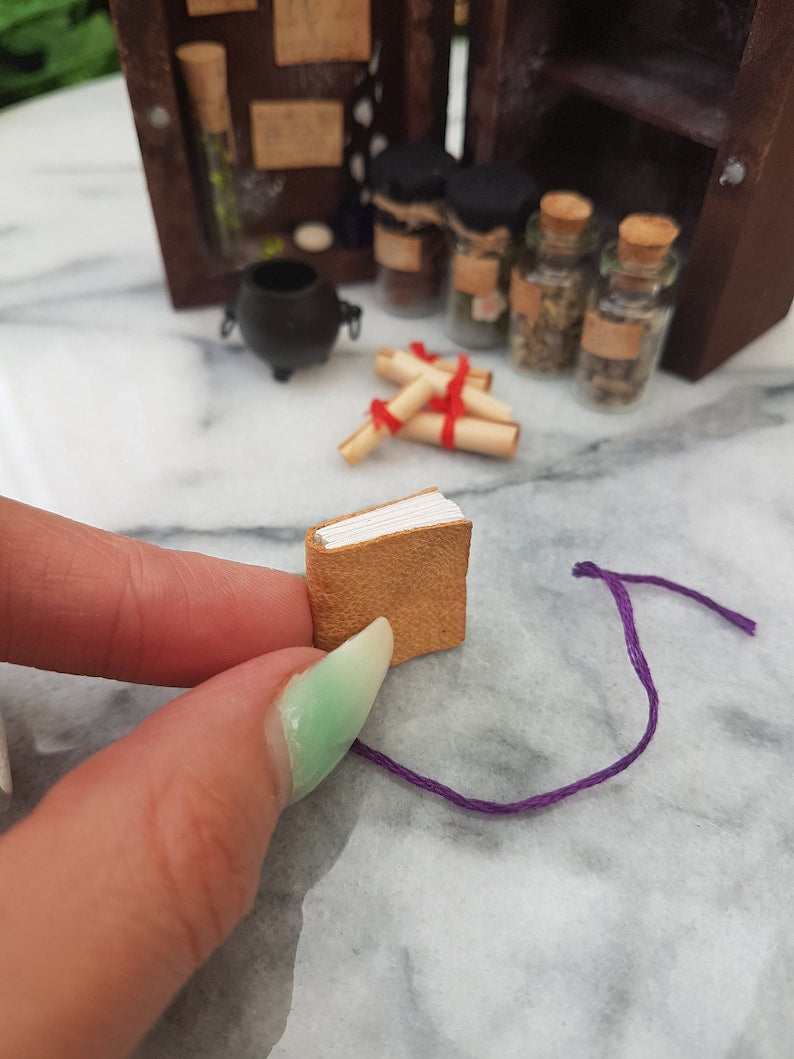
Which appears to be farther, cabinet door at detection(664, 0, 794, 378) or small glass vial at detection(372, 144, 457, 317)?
small glass vial at detection(372, 144, 457, 317)

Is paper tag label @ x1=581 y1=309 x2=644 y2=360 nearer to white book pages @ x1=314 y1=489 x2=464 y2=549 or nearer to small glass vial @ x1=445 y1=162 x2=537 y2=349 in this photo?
small glass vial @ x1=445 y1=162 x2=537 y2=349

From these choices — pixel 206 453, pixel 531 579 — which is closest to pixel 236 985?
pixel 531 579

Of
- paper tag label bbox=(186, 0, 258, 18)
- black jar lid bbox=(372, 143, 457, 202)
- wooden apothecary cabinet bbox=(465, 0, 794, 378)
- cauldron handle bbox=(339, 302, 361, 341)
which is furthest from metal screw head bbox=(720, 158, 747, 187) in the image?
paper tag label bbox=(186, 0, 258, 18)

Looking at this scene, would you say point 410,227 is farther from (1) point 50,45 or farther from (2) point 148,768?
(1) point 50,45

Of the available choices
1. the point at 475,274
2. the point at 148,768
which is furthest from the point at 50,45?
the point at 148,768

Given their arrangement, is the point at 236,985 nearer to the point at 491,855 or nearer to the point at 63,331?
the point at 491,855

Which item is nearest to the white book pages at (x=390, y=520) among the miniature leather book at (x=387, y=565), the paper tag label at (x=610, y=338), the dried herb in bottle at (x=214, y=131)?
the miniature leather book at (x=387, y=565)
